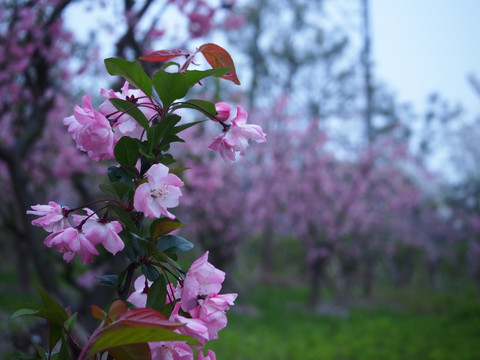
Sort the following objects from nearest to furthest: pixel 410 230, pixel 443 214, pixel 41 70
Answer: pixel 41 70 → pixel 410 230 → pixel 443 214

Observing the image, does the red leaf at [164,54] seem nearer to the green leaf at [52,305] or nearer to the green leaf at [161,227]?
the green leaf at [161,227]

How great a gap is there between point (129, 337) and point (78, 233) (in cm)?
20

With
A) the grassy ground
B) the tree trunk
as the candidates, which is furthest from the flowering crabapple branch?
the tree trunk

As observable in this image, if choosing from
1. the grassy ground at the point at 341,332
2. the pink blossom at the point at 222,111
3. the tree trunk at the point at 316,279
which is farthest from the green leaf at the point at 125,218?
the tree trunk at the point at 316,279

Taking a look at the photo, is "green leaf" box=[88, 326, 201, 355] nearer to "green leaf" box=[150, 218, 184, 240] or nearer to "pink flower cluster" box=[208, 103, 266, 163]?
"green leaf" box=[150, 218, 184, 240]

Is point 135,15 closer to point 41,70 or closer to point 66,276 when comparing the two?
point 41,70

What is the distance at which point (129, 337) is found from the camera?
0.53 metres

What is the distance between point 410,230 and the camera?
13.3m

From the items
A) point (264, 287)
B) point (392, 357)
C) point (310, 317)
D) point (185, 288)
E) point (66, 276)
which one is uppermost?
point (185, 288)

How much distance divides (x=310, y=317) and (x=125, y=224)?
6.36 meters

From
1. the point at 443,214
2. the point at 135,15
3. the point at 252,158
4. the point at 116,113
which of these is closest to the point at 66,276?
the point at 135,15

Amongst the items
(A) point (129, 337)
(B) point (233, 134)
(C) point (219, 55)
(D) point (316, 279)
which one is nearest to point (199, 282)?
(A) point (129, 337)

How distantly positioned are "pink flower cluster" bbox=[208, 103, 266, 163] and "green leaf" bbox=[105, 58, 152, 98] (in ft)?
0.38

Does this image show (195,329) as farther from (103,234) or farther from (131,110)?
(131,110)
